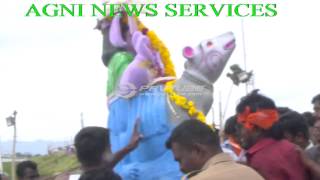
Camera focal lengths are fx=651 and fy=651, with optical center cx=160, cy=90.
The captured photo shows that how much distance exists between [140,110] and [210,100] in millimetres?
679

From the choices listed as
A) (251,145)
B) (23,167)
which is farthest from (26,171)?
(251,145)

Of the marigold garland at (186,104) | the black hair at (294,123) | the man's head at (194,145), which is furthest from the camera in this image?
the marigold garland at (186,104)

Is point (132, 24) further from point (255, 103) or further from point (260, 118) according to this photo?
point (260, 118)

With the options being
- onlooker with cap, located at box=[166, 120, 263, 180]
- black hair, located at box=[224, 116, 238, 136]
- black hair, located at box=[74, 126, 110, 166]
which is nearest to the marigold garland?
black hair, located at box=[224, 116, 238, 136]

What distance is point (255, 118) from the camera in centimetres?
343

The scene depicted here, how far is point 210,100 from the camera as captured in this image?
6.25 meters

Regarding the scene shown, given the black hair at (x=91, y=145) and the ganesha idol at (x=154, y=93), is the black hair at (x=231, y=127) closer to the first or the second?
the black hair at (x=91, y=145)

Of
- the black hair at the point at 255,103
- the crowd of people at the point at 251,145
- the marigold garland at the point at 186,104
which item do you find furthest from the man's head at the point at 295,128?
the marigold garland at the point at 186,104

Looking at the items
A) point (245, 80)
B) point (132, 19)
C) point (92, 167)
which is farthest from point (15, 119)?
point (92, 167)

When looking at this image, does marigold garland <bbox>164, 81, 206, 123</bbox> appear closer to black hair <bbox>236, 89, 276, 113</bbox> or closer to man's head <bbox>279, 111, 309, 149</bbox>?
man's head <bbox>279, 111, 309, 149</bbox>

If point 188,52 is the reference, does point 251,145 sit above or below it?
below

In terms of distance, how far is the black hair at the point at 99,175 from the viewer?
3.47 m

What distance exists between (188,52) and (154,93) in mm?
515

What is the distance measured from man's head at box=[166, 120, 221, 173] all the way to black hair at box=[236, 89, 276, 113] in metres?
0.72
